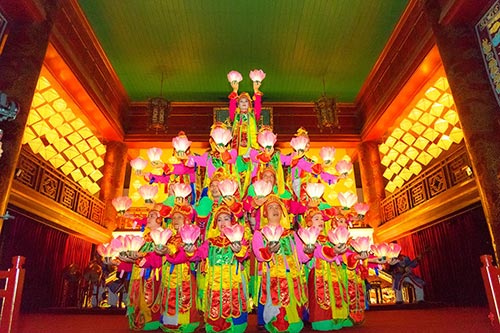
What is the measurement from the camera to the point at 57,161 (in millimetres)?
8125

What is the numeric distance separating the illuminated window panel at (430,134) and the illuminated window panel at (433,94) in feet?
2.33

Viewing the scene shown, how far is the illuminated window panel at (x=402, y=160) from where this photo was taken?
901 centimetres

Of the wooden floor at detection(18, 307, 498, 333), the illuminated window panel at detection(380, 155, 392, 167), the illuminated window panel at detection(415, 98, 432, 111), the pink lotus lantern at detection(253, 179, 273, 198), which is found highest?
the illuminated window panel at detection(415, 98, 432, 111)

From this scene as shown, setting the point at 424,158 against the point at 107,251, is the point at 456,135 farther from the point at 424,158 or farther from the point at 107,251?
the point at 107,251

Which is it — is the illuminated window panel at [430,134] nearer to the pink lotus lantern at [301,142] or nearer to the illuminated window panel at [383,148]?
the illuminated window panel at [383,148]

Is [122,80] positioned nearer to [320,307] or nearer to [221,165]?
[221,165]

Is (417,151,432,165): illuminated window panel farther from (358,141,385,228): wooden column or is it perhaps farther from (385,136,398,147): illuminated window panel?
(358,141,385,228): wooden column

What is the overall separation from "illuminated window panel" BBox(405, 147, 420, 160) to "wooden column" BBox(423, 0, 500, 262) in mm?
3402

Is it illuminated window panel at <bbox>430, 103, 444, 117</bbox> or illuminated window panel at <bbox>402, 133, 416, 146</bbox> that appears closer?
illuminated window panel at <bbox>430, 103, 444, 117</bbox>

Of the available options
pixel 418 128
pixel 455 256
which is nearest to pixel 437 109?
pixel 418 128

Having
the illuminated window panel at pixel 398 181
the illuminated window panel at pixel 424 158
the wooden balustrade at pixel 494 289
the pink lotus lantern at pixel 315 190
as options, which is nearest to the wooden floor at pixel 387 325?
the wooden balustrade at pixel 494 289

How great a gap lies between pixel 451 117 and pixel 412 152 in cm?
146

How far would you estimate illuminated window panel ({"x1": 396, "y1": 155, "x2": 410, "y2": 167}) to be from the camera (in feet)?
29.6

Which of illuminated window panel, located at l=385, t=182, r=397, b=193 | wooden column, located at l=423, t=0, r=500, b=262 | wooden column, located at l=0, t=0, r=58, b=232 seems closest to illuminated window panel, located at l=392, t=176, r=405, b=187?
illuminated window panel, located at l=385, t=182, r=397, b=193
